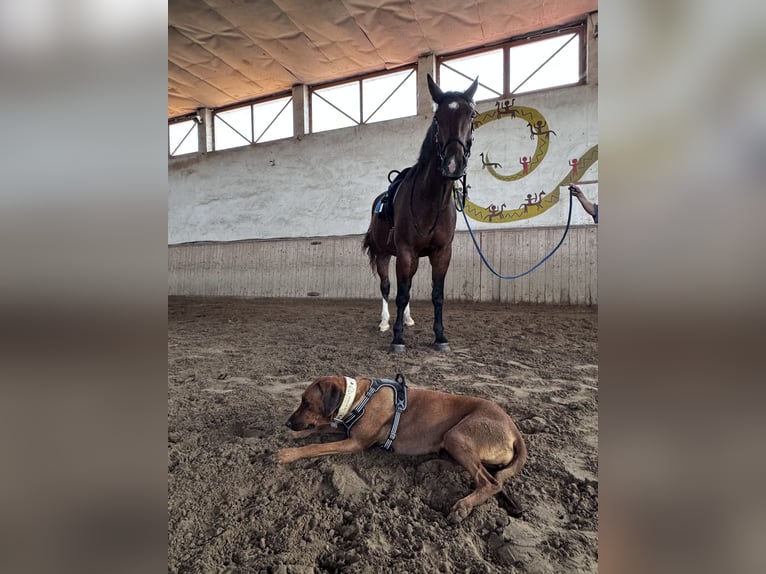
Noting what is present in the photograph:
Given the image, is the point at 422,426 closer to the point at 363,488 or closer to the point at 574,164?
the point at 363,488

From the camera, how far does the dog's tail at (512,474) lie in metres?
1.33

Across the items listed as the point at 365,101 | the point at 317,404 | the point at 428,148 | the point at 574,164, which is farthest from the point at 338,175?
the point at 317,404

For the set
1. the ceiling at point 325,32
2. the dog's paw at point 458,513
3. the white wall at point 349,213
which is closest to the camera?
the dog's paw at point 458,513

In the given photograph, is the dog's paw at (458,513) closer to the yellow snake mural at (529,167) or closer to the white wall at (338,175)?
the white wall at (338,175)

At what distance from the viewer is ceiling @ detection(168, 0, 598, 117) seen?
738cm

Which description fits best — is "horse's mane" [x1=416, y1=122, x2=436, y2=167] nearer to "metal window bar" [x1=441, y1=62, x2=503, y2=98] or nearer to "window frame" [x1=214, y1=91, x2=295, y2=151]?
"metal window bar" [x1=441, y1=62, x2=503, y2=98]

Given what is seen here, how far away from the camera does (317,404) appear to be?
5.97 feet

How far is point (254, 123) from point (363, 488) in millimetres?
12065

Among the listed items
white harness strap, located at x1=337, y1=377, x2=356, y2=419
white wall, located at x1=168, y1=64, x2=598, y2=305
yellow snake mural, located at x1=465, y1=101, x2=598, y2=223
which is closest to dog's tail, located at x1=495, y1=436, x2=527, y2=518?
white harness strap, located at x1=337, y1=377, x2=356, y2=419

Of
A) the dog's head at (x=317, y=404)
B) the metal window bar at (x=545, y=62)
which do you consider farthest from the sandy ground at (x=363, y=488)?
the metal window bar at (x=545, y=62)

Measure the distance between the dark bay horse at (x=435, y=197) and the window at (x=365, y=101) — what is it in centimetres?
589
